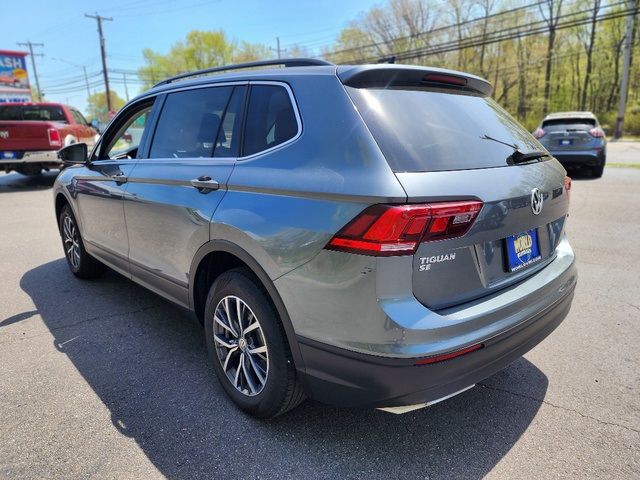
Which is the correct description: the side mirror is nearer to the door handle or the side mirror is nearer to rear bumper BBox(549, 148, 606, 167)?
the door handle

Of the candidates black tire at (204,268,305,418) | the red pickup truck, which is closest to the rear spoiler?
black tire at (204,268,305,418)

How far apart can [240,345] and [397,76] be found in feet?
5.34

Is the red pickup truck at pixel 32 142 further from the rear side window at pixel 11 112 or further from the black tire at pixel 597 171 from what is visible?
the black tire at pixel 597 171

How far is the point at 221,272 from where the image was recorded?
277 centimetres

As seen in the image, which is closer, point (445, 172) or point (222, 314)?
point (445, 172)

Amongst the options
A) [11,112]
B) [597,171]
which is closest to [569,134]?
[597,171]

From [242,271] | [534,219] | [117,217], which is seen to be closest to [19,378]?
[117,217]

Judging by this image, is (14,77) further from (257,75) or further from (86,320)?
(257,75)

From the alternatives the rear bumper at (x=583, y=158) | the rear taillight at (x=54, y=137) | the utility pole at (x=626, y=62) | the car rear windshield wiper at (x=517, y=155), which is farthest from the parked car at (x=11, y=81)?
the utility pole at (x=626, y=62)

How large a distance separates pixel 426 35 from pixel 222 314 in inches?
1780

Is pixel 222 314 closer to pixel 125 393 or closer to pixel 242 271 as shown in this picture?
pixel 242 271

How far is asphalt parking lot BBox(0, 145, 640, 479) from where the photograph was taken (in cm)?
218

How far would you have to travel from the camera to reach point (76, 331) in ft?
12.0

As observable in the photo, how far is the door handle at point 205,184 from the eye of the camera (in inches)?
101
